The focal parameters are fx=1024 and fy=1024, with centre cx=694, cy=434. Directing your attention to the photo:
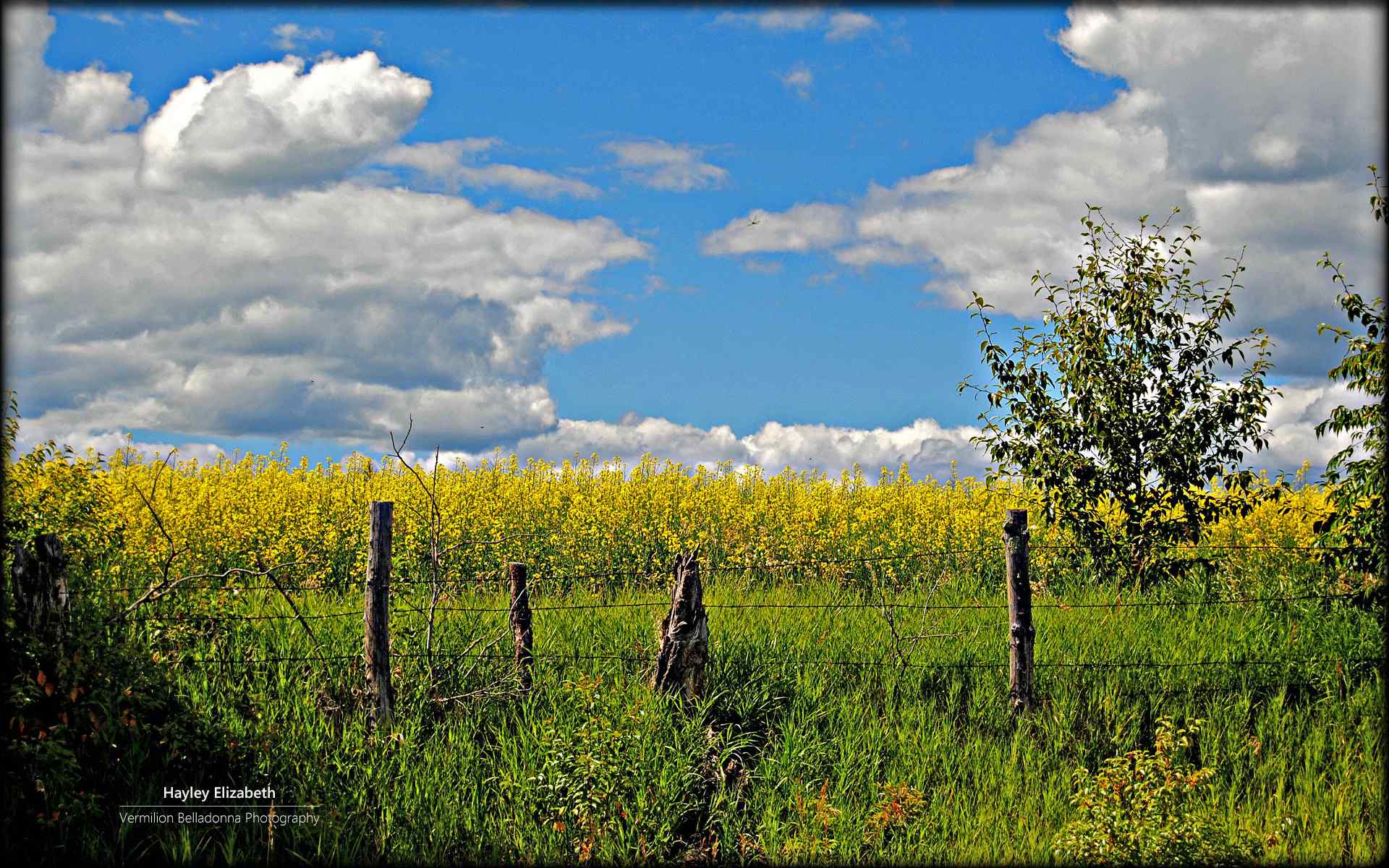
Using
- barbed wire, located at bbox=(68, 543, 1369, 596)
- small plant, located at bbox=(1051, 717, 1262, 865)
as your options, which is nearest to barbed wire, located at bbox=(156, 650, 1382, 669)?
barbed wire, located at bbox=(68, 543, 1369, 596)

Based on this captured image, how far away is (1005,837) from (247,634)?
645cm

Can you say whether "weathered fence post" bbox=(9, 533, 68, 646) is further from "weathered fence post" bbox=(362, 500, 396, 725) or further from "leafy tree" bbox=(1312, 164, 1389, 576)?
"leafy tree" bbox=(1312, 164, 1389, 576)

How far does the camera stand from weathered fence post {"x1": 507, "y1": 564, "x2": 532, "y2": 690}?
857 cm

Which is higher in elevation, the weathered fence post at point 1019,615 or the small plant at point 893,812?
the weathered fence post at point 1019,615

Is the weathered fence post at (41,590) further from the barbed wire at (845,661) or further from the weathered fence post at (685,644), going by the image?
the weathered fence post at (685,644)

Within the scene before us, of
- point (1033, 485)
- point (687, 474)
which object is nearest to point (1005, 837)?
point (1033, 485)

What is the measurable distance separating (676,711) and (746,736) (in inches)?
23.3

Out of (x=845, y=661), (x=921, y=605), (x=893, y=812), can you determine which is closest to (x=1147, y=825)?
(x=893, y=812)

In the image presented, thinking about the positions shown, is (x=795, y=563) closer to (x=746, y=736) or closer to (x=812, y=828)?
(x=746, y=736)

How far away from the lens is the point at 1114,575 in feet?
39.5

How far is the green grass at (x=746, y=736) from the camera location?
6980 millimetres

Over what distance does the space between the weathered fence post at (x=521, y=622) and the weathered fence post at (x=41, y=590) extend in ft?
10.6

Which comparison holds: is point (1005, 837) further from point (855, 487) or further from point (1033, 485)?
point (855, 487)

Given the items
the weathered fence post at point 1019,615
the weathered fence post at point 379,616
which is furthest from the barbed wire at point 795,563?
the weathered fence post at point 379,616
